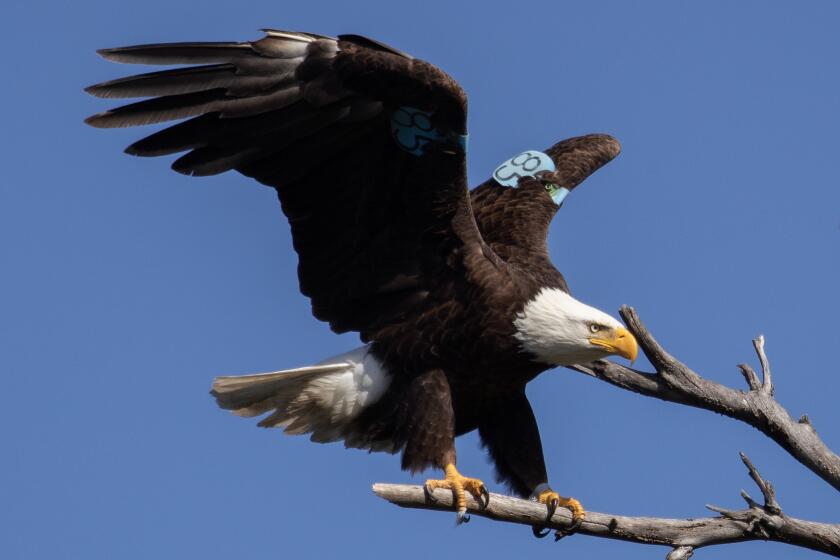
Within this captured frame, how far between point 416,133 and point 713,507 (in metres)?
2.02

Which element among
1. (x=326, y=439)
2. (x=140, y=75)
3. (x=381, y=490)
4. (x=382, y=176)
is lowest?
(x=381, y=490)

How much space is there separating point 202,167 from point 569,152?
2.75 m

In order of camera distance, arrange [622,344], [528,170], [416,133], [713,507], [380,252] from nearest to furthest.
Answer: [713,507], [416,133], [622,344], [380,252], [528,170]

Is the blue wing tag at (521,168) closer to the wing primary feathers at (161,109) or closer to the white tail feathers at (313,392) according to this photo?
the white tail feathers at (313,392)

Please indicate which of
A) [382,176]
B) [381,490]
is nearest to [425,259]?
[382,176]

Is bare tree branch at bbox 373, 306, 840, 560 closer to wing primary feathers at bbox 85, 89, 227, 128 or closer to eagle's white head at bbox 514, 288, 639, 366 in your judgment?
eagle's white head at bbox 514, 288, 639, 366

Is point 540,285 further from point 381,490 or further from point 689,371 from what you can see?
point 381,490

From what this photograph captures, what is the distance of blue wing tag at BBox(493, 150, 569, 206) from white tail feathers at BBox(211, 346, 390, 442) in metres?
1.68

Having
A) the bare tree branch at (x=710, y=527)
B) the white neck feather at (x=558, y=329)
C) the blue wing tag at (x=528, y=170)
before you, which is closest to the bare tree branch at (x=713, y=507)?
the bare tree branch at (x=710, y=527)

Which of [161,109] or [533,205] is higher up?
[161,109]

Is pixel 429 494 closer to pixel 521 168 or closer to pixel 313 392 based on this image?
pixel 313 392

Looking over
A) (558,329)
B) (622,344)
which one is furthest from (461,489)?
(622,344)

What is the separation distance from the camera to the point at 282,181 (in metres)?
6.77

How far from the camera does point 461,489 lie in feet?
20.7
